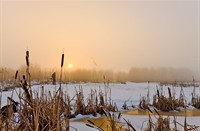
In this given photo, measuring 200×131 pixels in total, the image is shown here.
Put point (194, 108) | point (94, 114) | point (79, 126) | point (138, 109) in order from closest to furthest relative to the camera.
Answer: point (79, 126), point (94, 114), point (138, 109), point (194, 108)

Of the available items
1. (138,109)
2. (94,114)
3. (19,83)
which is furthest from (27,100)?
(138,109)

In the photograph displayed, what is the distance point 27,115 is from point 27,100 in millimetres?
230

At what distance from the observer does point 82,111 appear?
7531mm

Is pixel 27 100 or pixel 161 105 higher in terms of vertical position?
pixel 27 100

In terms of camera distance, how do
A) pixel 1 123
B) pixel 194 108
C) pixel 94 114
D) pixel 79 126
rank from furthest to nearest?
pixel 194 108 < pixel 94 114 < pixel 79 126 < pixel 1 123

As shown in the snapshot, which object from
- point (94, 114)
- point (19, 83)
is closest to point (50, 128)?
point (19, 83)

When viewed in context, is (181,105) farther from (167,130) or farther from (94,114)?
(167,130)

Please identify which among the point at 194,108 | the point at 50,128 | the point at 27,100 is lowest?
the point at 194,108

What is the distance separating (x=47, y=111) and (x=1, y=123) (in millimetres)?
456

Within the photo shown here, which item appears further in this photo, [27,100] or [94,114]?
[94,114]

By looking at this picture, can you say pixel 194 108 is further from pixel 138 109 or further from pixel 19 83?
pixel 19 83

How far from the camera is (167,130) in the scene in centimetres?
316

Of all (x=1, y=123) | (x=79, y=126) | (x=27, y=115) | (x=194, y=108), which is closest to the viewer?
(x=1, y=123)

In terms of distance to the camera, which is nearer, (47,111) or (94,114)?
(47,111)
